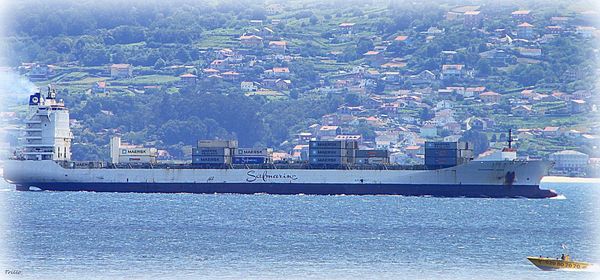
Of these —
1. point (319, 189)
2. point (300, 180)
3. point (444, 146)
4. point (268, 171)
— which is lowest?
point (319, 189)

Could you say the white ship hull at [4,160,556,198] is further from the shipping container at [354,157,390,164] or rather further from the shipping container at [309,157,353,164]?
the shipping container at [354,157,390,164]

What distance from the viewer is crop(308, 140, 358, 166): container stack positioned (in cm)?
9506

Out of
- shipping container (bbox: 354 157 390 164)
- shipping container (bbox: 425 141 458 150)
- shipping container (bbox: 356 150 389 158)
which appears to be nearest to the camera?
shipping container (bbox: 425 141 458 150)

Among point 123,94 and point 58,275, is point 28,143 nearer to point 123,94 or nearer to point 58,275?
point 58,275

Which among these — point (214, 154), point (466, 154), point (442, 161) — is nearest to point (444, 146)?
point (442, 161)

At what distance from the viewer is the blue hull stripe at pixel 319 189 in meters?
92.7

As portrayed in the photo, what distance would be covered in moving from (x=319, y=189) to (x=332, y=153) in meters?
2.39

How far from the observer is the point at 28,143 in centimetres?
9938

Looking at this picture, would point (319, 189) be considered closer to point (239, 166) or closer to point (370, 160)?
point (370, 160)

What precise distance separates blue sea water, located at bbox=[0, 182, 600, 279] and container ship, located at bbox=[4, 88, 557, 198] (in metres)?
2.34

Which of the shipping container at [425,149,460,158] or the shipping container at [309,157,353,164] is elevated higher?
the shipping container at [425,149,460,158]

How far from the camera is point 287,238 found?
59125 millimetres

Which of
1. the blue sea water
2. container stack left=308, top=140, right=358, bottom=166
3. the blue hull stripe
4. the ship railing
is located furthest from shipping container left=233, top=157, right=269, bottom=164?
the blue sea water

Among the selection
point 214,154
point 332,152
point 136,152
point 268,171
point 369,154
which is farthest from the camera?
point 136,152
